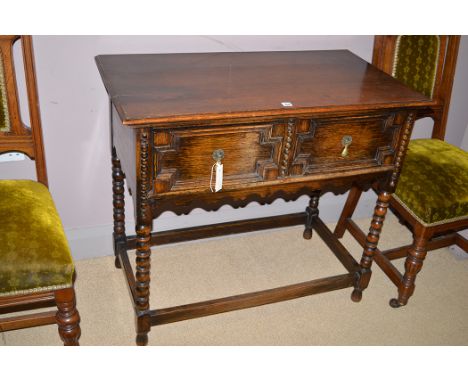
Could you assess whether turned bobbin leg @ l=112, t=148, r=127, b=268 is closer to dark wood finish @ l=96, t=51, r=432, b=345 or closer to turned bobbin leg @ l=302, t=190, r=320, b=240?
dark wood finish @ l=96, t=51, r=432, b=345

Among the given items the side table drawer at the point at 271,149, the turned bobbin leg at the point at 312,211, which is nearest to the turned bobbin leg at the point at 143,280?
the side table drawer at the point at 271,149

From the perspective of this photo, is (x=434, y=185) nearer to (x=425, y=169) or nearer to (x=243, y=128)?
(x=425, y=169)

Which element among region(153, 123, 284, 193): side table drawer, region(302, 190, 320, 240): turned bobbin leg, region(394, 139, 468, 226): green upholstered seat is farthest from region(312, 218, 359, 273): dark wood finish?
region(153, 123, 284, 193): side table drawer

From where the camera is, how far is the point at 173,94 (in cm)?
177

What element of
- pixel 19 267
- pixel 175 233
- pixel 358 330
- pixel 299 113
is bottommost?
pixel 358 330

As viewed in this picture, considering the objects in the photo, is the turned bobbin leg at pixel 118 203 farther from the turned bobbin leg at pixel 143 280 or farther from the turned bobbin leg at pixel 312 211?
the turned bobbin leg at pixel 312 211

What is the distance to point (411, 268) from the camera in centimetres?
247

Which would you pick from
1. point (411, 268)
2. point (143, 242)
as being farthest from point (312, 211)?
point (143, 242)

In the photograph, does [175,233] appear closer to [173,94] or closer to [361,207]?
[173,94]

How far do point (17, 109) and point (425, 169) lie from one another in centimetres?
185

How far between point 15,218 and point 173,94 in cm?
72

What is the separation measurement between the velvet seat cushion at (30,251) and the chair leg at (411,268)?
158 cm

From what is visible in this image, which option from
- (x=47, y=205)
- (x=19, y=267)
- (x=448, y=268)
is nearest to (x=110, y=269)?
(x=47, y=205)

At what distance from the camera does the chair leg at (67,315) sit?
1.80 metres
